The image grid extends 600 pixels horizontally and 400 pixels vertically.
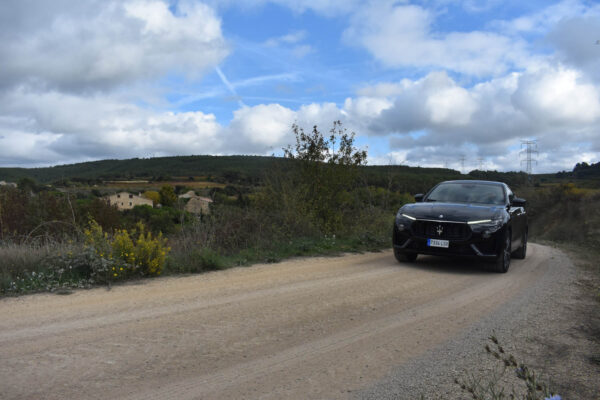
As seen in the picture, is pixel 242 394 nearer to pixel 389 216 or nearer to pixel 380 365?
pixel 380 365

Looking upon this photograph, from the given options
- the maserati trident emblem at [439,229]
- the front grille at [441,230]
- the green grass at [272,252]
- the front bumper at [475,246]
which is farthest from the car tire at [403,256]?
the green grass at [272,252]

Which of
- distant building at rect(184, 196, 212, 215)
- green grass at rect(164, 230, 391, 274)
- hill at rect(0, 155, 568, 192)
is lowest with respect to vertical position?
green grass at rect(164, 230, 391, 274)

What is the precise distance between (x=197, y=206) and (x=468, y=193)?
638cm

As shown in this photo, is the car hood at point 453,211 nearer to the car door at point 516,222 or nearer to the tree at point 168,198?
the car door at point 516,222

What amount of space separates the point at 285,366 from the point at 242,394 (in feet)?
1.92

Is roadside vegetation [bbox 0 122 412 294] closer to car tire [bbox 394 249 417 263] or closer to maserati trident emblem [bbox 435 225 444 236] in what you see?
car tire [bbox 394 249 417 263]

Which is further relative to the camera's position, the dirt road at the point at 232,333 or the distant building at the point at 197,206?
the distant building at the point at 197,206

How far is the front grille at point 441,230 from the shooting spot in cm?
798

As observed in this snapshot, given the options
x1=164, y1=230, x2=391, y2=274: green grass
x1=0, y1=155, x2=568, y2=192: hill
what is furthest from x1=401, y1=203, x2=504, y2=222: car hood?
x1=0, y1=155, x2=568, y2=192: hill

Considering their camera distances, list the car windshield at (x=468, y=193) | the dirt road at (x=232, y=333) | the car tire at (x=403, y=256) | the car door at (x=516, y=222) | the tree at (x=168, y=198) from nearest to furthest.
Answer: the dirt road at (x=232, y=333) → the car tire at (x=403, y=256) → the car door at (x=516, y=222) → the car windshield at (x=468, y=193) → the tree at (x=168, y=198)

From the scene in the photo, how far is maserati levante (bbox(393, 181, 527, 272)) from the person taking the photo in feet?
26.0

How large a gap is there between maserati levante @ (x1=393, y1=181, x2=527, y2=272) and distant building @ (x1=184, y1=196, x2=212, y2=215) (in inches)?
187

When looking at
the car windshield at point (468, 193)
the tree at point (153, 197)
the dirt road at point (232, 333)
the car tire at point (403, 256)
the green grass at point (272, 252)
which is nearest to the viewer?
the dirt road at point (232, 333)

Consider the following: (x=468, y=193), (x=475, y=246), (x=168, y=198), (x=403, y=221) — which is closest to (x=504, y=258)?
(x=475, y=246)
